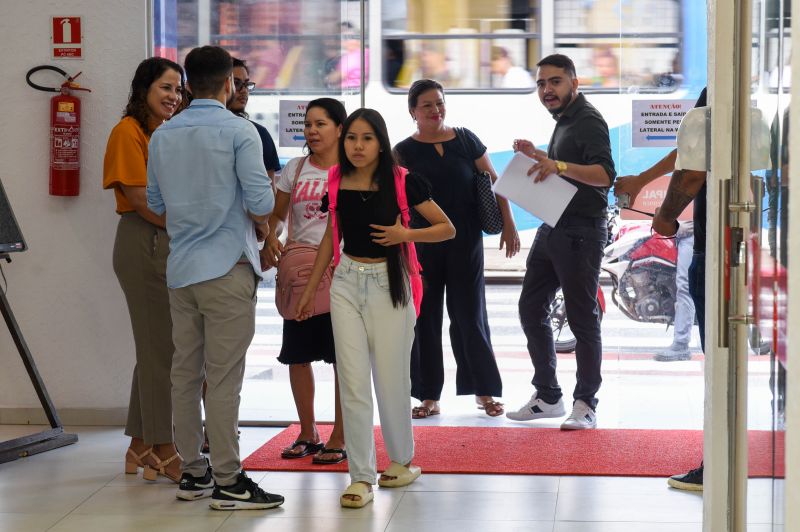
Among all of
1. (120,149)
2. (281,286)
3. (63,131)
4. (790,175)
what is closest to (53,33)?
(63,131)

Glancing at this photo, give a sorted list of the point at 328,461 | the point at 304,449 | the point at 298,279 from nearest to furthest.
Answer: the point at 298,279 < the point at 328,461 < the point at 304,449

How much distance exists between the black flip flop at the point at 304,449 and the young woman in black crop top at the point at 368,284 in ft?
2.33

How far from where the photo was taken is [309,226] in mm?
4570

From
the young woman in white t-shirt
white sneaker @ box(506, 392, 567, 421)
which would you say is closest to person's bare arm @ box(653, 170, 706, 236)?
the young woman in white t-shirt

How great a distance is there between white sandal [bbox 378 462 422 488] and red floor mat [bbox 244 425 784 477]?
22 centimetres

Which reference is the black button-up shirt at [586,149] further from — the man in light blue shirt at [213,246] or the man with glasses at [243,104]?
the man in light blue shirt at [213,246]

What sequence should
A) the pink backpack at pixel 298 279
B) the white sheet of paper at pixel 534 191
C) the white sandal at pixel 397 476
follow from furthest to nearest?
the white sheet of paper at pixel 534 191, the pink backpack at pixel 298 279, the white sandal at pixel 397 476

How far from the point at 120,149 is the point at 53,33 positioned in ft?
4.56

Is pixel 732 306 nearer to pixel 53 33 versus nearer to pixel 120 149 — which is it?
pixel 120 149

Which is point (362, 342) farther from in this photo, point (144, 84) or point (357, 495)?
point (144, 84)

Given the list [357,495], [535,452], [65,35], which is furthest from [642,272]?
[65,35]

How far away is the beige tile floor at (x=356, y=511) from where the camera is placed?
12.3 ft

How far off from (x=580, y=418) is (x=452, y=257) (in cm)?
100

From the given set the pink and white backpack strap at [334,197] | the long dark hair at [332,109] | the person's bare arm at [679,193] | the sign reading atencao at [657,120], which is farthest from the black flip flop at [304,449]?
the sign reading atencao at [657,120]
